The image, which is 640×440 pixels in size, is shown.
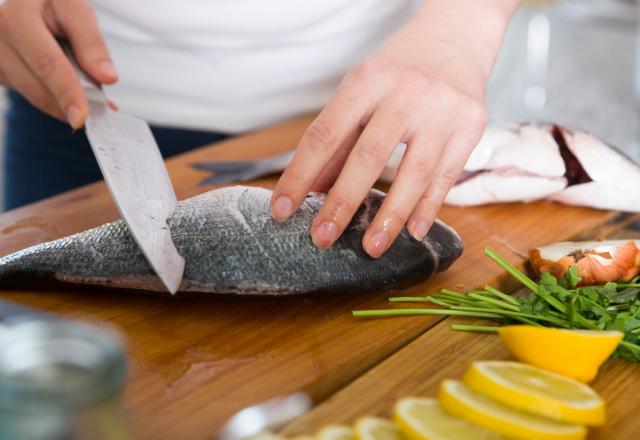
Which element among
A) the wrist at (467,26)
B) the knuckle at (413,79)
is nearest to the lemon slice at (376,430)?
the knuckle at (413,79)

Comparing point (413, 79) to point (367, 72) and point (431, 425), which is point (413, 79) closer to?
point (367, 72)

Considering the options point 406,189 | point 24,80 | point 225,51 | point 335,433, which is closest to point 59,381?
point 335,433

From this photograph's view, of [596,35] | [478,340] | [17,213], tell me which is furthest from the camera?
[596,35]

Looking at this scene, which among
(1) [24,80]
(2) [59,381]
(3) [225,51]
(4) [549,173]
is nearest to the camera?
(2) [59,381]

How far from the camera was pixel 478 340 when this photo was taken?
1.13m

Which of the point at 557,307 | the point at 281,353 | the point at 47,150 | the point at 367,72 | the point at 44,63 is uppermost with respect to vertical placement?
the point at 367,72

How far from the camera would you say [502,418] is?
832 millimetres

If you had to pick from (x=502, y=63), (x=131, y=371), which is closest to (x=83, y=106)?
(x=131, y=371)

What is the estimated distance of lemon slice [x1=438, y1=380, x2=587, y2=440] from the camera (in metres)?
0.83

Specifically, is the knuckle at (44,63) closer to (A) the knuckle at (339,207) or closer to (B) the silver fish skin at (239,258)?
(B) the silver fish skin at (239,258)

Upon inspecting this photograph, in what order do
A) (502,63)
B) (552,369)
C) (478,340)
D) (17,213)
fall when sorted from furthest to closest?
(502,63)
(17,213)
(478,340)
(552,369)

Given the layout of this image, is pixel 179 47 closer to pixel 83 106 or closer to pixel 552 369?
pixel 83 106

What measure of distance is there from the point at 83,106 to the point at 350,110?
42cm

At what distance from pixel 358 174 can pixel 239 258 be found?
8.0 inches
